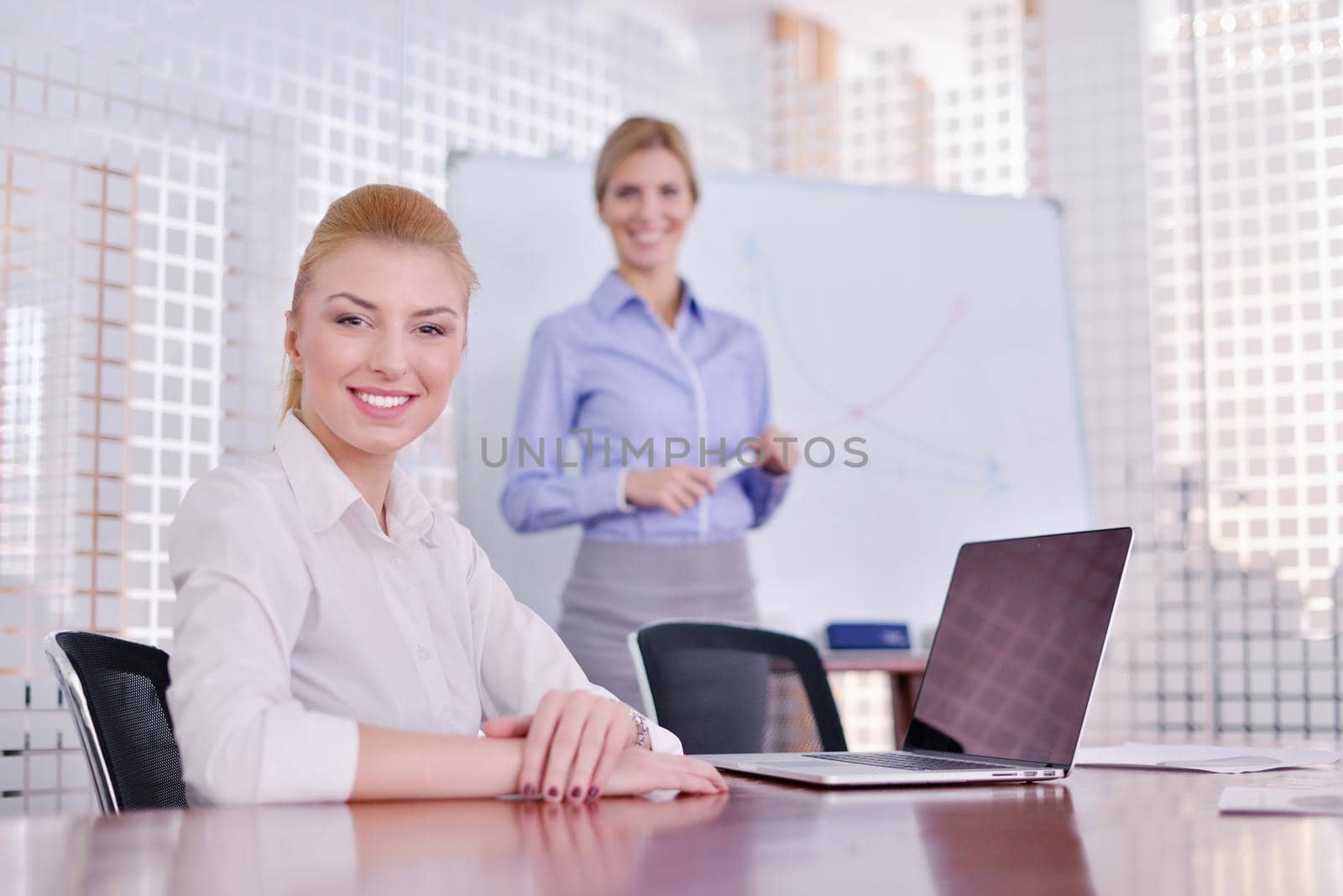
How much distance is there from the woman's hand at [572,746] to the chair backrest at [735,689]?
2.91 feet

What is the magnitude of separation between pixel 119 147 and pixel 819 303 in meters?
1.80

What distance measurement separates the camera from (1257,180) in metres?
4.15

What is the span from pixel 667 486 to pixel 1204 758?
1685mm

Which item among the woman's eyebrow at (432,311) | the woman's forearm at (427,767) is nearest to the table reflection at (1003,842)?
the woman's forearm at (427,767)

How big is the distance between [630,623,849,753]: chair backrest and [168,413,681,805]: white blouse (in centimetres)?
50

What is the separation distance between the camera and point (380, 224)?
145 centimetres

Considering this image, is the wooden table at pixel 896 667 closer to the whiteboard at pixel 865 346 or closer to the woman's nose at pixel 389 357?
the whiteboard at pixel 865 346

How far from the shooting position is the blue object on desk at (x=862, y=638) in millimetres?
3381

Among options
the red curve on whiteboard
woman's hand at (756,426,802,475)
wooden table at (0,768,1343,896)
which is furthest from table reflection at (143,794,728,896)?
the red curve on whiteboard

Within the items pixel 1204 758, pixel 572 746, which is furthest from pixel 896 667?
pixel 572 746

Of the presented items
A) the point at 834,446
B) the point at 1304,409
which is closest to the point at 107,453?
the point at 834,446

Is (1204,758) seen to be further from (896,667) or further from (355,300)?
(896,667)

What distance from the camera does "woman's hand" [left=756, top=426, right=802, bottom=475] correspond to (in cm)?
326

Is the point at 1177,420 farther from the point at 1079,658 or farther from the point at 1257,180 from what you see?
the point at 1079,658
